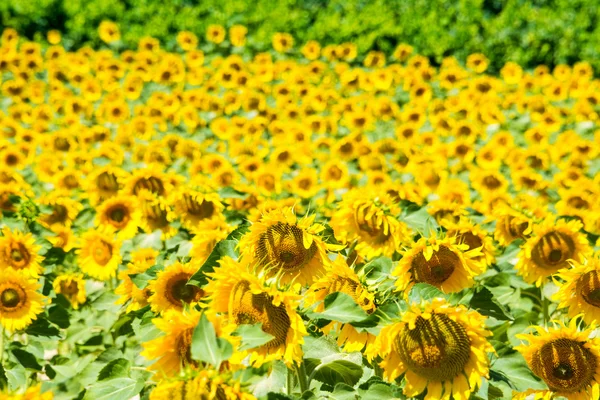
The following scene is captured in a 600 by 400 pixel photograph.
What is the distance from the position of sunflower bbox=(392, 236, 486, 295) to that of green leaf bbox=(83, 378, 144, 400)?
842 mm

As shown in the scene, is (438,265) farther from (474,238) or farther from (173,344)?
(173,344)

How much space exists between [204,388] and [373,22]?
321 inches

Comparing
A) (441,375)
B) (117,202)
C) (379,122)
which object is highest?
(441,375)

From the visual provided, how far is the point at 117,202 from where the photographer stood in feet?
11.0

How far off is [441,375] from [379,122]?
15.9 feet

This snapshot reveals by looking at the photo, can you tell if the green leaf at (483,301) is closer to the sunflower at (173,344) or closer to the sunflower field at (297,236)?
the sunflower field at (297,236)

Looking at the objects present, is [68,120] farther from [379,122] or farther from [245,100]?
[379,122]

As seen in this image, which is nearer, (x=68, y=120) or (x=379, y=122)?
(x=68, y=120)

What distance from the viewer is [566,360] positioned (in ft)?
6.27

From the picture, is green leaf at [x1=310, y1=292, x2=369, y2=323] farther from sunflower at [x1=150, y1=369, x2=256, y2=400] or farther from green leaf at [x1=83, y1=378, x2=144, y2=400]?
green leaf at [x1=83, y1=378, x2=144, y2=400]

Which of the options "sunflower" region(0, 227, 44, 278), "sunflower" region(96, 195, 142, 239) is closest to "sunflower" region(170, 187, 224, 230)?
"sunflower" region(96, 195, 142, 239)

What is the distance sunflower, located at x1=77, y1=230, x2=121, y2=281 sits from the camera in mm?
3281

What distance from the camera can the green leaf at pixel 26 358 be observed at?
280 cm

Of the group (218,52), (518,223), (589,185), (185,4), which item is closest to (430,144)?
(589,185)
